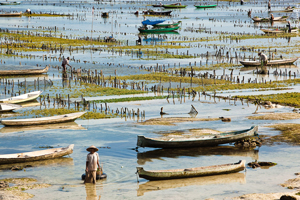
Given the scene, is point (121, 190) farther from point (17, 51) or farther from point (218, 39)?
point (218, 39)

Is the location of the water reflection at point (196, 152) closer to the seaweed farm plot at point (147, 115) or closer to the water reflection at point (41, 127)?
the seaweed farm plot at point (147, 115)

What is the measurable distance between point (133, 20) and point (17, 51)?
45517 mm

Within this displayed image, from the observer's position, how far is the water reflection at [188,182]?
13711 millimetres

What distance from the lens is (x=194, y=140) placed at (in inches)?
690

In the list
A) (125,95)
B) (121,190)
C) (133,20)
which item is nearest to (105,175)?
(121,190)

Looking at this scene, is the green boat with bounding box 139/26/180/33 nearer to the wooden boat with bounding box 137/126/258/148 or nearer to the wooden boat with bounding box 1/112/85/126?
the wooden boat with bounding box 1/112/85/126

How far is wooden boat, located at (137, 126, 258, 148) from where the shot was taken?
1720 cm

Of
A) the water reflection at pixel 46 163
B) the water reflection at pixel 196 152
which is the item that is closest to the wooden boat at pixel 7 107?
the water reflection at pixel 46 163

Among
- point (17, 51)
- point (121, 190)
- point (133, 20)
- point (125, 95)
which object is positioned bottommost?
point (121, 190)

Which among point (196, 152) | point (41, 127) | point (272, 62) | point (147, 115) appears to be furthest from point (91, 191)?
point (272, 62)

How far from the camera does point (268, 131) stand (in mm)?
20500

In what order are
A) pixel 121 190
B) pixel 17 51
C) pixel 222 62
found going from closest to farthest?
pixel 121 190 < pixel 222 62 < pixel 17 51

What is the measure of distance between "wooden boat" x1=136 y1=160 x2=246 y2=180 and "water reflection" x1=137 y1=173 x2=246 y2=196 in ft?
0.43

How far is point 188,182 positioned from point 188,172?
1.04 ft
